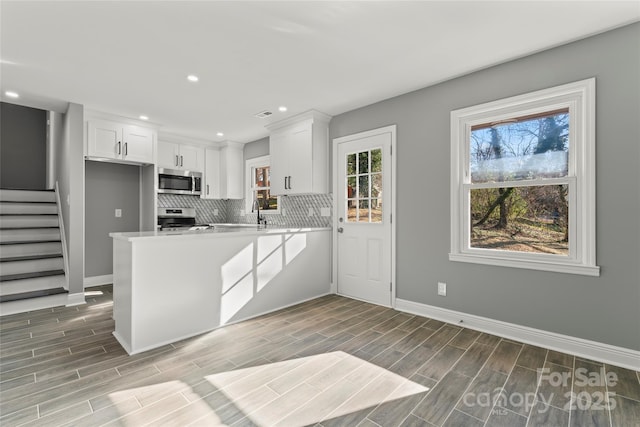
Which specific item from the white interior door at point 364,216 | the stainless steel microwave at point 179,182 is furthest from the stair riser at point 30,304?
the white interior door at point 364,216

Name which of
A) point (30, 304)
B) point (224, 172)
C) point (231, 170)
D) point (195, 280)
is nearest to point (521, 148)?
point (195, 280)

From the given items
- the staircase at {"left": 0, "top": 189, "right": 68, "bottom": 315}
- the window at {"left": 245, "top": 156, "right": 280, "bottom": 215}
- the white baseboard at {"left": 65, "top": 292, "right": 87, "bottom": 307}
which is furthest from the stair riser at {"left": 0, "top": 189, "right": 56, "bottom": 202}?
the window at {"left": 245, "top": 156, "right": 280, "bottom": 215}

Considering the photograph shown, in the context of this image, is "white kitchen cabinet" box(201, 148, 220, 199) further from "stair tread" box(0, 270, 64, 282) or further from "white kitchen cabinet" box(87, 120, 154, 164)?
"stair tread" box(0, 270, 64, 282)

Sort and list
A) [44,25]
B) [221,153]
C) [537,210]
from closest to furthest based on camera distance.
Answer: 1. [44,25]
2. [537,210]
3. [221,153]

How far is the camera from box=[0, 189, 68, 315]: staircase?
11.7ft

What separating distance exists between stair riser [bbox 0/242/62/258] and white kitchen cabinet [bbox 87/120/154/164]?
4.81 feet

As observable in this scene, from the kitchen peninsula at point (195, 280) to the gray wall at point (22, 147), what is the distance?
4382 millimetres

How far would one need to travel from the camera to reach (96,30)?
220 centimetres

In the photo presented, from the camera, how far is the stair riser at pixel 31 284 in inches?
140

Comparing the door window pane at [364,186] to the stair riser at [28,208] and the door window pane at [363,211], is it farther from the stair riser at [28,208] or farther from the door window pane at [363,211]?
the stair riser at [28,208]

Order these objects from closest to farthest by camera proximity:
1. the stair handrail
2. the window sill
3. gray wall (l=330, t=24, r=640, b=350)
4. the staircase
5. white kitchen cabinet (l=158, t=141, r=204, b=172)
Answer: gray wall (l=330, t=24, r=640, b=350) < the window sill < the staircase < the stair handrail < white kitchen cabinet (l=158, t=141, r=204, b=172)

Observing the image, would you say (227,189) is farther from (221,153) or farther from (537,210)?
(537,210)

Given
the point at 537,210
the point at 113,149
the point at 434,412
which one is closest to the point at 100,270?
the point at 113,149

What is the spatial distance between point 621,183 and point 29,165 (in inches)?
323
